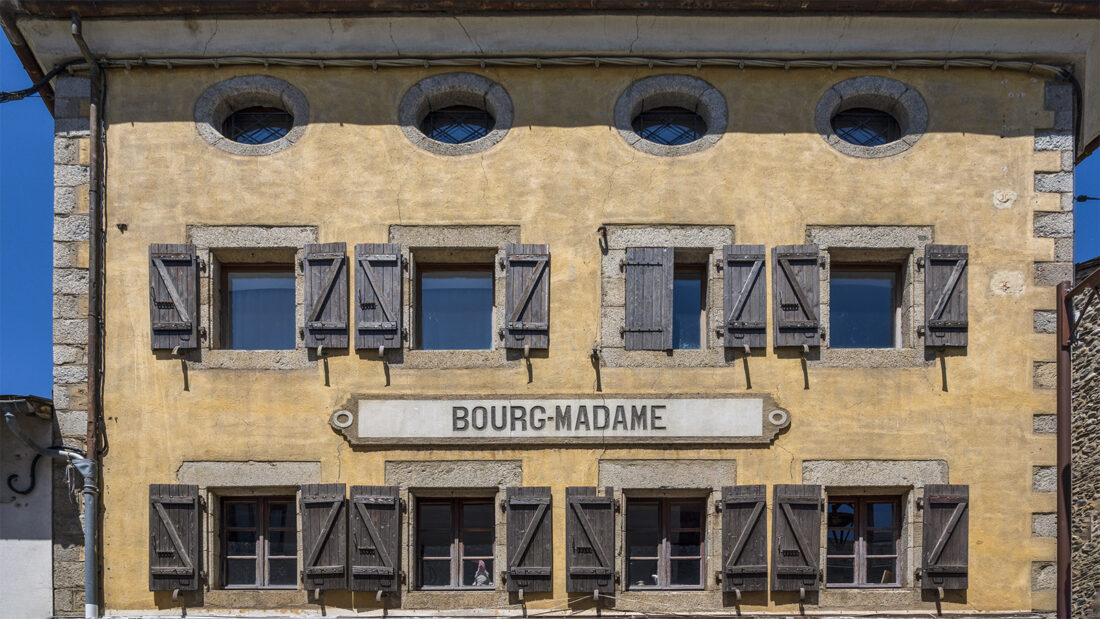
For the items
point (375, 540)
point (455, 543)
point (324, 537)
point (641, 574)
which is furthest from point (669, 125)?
point (324, 537)

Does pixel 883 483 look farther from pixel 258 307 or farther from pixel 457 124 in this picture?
pixel 258 307

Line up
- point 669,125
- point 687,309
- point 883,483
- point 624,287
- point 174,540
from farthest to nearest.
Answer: point 669,125 → point 687,309 → point 624,287 → point 883,483 → point 174,540

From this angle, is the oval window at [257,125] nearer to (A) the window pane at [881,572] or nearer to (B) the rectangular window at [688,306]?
(B) the rectangular window at [688,306]

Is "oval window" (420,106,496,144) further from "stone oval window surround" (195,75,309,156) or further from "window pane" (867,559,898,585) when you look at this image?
"window pane" (867,559,898,585)

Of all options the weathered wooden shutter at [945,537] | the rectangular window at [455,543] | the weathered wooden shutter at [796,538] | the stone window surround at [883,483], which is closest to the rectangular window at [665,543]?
the weathered wooden shutter at [796,538]

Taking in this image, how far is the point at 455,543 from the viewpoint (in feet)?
31.4

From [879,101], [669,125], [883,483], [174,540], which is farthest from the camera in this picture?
[669,125]

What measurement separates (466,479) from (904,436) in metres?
4.47

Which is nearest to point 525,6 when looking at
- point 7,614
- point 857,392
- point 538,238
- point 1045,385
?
point 538,238

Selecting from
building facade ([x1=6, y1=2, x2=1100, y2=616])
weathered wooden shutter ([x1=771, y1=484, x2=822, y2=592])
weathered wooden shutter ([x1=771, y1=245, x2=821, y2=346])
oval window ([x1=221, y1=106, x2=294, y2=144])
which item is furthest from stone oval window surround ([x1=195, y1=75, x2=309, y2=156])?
weathered wooden shutter ([x1=771, y1=484, x2=822, y2=592])

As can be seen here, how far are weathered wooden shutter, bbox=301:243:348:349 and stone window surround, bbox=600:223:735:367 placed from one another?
2649 mm

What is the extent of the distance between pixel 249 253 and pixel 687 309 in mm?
4655

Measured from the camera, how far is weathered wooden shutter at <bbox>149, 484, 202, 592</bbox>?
30.1ft

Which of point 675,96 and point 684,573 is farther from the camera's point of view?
point 675,96
